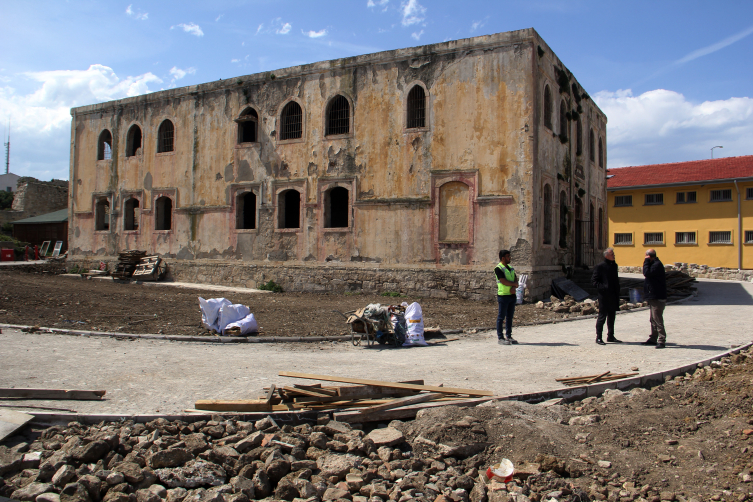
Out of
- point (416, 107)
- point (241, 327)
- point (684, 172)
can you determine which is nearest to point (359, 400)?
point (241, 327)

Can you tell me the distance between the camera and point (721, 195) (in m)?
30.7

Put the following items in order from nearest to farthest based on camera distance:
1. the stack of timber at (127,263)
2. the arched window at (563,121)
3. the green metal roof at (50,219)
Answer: the arched window at (563,121), the stack of timber at (127,263), the green metal roof at (50,219)

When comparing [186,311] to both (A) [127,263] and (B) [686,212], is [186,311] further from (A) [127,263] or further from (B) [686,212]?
(B) [686,212]

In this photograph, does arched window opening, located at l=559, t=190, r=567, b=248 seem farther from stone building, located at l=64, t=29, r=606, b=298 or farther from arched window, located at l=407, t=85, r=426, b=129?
arched window, located at l=407, t=85, r=426, b=129

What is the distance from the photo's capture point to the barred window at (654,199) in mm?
32906

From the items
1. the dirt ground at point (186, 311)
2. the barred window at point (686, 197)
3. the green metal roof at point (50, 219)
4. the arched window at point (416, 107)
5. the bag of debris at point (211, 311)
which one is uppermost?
Result: the arched window at point (416, 107)

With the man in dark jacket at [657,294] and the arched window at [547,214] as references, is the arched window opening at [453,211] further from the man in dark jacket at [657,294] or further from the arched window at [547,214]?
the man in dark jacket at [657,294]

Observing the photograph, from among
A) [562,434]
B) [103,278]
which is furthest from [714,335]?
[103,278]

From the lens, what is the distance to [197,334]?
9656 mm

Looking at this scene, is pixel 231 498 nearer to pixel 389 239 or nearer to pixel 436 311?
pixel 436 311

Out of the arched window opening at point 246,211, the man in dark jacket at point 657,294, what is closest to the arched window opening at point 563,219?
the man in dark jacket at point 657,294

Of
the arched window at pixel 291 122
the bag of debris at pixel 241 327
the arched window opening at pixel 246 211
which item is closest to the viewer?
the bag of debris at pixel 241 327

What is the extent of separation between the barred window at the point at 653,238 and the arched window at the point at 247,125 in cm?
2601

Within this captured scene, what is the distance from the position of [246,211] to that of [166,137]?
5.55 meters
